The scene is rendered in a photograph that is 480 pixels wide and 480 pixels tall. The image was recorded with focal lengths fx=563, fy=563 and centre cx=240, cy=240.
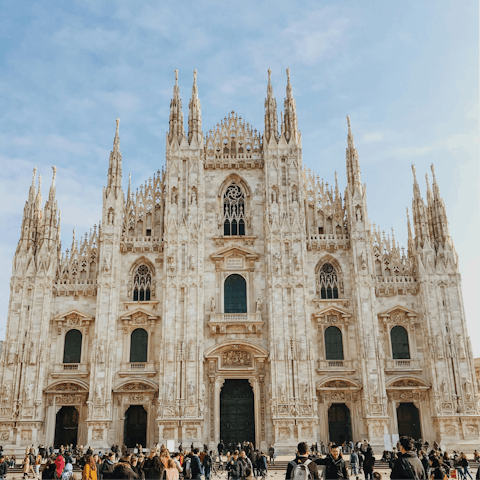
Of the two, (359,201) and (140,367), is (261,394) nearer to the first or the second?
(140,367)

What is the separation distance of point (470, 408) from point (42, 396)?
24.5 meters

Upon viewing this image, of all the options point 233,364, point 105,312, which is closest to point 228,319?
point 233,364

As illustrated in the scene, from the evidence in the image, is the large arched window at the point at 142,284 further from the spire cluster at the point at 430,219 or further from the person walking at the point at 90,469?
the person walking at the point at 90,469

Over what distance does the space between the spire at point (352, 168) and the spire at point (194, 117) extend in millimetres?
9948

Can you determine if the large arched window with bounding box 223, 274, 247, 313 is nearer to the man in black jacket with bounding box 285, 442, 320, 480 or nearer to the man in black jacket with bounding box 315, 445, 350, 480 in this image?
the man in black jacket with bounding box 315, 445, 350, 480

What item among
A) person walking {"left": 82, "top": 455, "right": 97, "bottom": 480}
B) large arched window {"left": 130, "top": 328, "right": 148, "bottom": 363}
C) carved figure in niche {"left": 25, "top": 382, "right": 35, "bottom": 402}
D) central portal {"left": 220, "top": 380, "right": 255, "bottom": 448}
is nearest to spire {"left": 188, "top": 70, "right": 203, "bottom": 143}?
large arched window {"left": 130, "top": 328, "right": 148, "bottom": 363}

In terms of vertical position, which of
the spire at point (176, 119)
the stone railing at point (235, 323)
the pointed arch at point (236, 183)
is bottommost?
the stone railing at point (235, 323)

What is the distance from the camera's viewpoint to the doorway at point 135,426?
107ft

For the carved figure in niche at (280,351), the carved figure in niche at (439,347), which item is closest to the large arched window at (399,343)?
the carved figure in niche at (439,347)

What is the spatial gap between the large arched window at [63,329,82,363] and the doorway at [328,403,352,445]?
15.4 metres

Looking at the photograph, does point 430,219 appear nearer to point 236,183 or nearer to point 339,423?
point 236,183

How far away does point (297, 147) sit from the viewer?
3722 centimetres

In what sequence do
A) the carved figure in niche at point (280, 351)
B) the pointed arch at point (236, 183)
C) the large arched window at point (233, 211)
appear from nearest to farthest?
the carved figure in niche at point (280, 351)
the large arched window at point (233, 211)
the pointed arch at point (236, 183)

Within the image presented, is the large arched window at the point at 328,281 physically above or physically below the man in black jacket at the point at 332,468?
above
